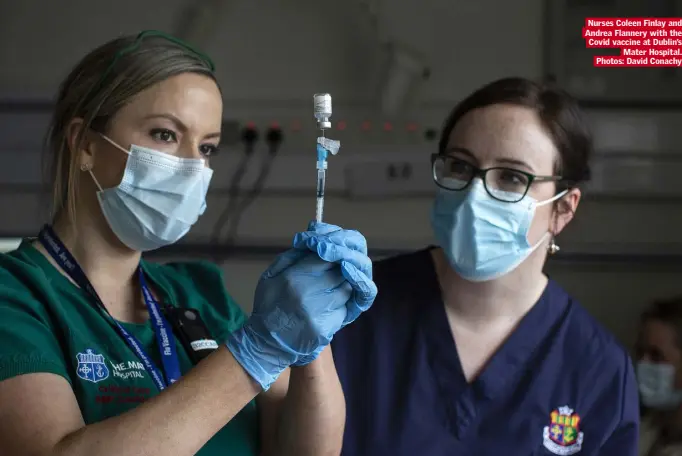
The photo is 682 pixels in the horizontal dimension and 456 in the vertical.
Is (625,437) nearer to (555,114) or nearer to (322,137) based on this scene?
(555,114)

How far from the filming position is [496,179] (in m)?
1.60

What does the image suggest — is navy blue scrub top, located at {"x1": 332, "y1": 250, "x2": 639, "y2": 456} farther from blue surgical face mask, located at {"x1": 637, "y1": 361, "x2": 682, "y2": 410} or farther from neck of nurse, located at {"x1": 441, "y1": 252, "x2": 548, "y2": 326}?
blue surgical face mask, located at {"x1": 637, "y1": 361, "x2": 682, "y2": 410}

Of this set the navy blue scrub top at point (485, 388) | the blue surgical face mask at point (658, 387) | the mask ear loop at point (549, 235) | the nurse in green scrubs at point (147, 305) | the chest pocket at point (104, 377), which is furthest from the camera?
the blue surgical face mask at point (658, 387)

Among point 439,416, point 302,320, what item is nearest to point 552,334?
point 439,416

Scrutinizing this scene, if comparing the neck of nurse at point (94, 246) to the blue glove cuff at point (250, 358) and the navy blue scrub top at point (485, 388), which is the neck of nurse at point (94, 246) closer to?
the blue glove cuff at point (250, 358)

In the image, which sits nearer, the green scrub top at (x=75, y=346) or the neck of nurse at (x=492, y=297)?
the green scrub top at (x=75, y=346)

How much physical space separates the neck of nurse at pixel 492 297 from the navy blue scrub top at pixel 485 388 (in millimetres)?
32

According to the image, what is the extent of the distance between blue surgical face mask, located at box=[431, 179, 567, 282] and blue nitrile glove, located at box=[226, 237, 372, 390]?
0.55 m

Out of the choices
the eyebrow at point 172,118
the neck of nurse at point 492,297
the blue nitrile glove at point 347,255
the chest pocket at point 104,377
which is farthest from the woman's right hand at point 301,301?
the neck of nurse at point 492,297

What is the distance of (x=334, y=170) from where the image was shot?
8.70 feet

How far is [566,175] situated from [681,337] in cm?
95

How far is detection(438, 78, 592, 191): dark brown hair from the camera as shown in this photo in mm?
1644

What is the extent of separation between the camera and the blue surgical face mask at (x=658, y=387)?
88.2 inches
